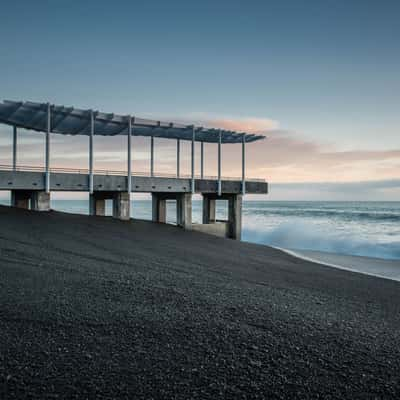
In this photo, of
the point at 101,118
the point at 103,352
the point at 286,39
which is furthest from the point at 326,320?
the point at 101,118

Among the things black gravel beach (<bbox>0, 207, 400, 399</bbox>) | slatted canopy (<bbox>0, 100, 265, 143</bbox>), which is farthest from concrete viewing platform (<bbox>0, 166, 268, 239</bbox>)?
black gravel beach (<bbox>0, 207, 400, 399</bbox>)

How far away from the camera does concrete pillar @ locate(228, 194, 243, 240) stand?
77.8ft

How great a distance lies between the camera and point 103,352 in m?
3.67

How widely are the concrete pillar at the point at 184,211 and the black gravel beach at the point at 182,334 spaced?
11.9 metres

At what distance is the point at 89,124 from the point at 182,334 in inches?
666

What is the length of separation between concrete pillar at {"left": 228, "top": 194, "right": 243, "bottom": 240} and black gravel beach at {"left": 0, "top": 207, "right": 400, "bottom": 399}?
1504cm

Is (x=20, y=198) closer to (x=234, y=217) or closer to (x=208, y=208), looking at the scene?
(x=208, y=208)

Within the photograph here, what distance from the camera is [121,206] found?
→ 18672 millimetres

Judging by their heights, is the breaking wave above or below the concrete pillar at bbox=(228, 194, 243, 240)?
below

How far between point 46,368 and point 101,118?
52.7ft


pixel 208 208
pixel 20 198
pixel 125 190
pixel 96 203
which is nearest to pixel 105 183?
pixel 125 190

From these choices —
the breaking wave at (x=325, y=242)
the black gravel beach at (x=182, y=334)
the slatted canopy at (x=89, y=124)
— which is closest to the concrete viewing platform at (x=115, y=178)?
the slatted canopy at (x=89, y=124)

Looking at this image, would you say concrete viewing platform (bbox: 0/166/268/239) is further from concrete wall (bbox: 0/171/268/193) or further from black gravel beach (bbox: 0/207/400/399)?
black gravel beach (bbox: 0/207/400/399)

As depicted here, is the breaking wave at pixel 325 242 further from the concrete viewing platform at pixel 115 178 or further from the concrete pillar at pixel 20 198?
the concrete pillar at pixel 20 198
